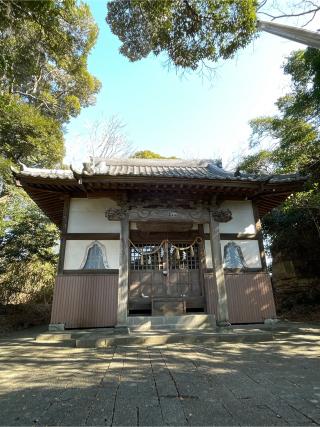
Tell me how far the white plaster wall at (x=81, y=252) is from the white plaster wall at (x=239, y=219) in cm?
312

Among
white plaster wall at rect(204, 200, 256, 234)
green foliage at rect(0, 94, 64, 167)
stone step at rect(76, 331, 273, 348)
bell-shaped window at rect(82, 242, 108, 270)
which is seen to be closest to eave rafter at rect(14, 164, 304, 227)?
white plaster wall at rect(204, 200, 256, 234)

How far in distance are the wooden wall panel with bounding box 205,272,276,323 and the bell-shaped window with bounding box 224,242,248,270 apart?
0.28m

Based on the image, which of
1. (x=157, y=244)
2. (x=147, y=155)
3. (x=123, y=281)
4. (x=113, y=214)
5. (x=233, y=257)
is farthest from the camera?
(x=147, y=155)

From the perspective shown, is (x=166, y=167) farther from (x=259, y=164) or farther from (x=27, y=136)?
(x=27, y=136)

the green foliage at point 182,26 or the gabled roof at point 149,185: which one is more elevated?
the green foliage at point 182,26

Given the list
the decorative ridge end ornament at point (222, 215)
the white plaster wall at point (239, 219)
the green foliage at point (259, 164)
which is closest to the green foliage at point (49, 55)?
the decorative ridge end ornament at point (222, 215)

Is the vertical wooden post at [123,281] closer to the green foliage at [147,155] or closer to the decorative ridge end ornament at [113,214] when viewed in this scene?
the decorative ridge end ornament at [113,214]

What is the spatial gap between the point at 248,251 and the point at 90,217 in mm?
5347

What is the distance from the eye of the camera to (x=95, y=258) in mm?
8070

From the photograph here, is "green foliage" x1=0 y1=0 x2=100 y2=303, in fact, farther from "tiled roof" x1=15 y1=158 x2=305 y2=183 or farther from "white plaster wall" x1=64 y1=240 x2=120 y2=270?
"white plaster wall" x1=64 y1=240 x2=120 y2=270

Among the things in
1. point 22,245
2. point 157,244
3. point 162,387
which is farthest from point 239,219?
point 22,245

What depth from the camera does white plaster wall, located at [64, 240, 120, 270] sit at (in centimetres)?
799

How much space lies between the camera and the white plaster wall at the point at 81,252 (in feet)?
26.2

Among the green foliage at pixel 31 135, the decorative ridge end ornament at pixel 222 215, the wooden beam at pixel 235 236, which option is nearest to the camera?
the decorative ridge end ornament at pixel 222 215
